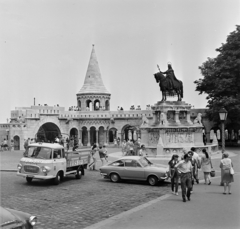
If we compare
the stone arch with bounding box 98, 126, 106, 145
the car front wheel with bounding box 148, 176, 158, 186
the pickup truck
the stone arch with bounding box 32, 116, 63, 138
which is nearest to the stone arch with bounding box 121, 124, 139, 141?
the stone arch with bounding box 98, 126, 106, 145

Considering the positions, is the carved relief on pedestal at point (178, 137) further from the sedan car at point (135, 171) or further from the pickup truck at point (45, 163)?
the pickup truck at point (45, 163)

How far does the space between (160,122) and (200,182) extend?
12253mm

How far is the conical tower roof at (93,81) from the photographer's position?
50375 mm

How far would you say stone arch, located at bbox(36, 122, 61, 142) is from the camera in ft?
139

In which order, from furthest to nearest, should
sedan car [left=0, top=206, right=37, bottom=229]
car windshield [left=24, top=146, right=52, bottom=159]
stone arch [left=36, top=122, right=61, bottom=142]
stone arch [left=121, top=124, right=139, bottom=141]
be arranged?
stone arch [left=121, top=124, right=139, bottom=141]
stone arch [left=36, top=122, right=61, bottom=142]
car windshield [left=24, top=146, right=52, bottom=159]
sedan car [left=0, top=206, right=37, bottom=229]

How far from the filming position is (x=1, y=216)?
5.16 meters

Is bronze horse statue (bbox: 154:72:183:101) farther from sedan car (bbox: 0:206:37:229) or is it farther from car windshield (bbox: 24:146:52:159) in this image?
sedan car (bbox: 0:206:37:229)

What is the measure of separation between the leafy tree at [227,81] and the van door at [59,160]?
21394 millimetres

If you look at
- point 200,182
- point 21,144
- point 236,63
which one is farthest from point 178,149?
point 21,144

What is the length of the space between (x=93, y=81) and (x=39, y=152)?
3817cm

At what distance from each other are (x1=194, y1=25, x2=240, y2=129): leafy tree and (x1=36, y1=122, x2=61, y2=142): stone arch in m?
18.8

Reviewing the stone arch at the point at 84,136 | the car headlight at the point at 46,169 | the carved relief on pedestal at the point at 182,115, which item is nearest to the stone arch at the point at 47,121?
the stone arch at the point at 84,136

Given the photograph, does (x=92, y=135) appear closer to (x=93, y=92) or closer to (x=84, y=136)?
(x=84, y=136)

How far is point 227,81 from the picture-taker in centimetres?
3259
